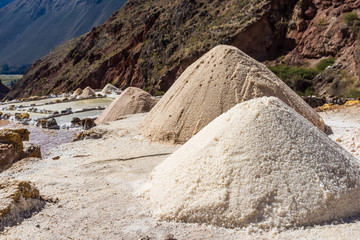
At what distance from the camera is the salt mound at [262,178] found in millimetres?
2523

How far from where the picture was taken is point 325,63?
1438 centimetres

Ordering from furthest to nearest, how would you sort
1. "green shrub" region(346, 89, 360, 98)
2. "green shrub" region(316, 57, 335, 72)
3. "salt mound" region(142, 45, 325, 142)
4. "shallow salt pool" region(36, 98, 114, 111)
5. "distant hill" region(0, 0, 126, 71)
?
1. "distant hill" region(0, 0, 126, 71)
2. "green shrub" region(316, 57, 335, 72)
3. "shallow salt pool" region(36, 98, 114, 111)
4. "green shrub" region(346, 89, 360, 98)
5. "salt mound" region(142, 45, 325, 142)

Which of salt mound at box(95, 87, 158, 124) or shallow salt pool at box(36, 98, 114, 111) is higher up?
salt mound at box(95, 87, 158, 124)

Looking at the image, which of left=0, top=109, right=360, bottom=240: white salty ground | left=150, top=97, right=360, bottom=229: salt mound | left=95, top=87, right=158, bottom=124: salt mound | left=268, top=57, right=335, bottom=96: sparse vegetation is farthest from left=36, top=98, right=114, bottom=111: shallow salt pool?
left=150, top=97, right=360, bottom=229: salt mound

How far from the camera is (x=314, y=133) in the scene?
122 inches

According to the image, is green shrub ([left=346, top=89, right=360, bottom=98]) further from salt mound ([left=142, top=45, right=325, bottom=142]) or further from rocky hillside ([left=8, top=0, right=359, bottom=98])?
salt mound ([left=142, top=45, right=325, bottom=142])

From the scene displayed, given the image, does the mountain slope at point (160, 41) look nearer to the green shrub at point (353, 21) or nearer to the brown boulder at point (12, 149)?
the green shrub at point (353, 21)

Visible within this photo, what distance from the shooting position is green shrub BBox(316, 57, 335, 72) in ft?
46.7

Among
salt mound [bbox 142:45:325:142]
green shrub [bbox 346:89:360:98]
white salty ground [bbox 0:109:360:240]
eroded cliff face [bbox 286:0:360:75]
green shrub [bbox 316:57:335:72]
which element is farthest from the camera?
green shrub [bbox 316:57:335:72]

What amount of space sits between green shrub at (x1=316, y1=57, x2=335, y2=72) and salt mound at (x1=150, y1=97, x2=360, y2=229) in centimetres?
1232

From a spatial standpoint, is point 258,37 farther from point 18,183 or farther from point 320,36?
point 18,183

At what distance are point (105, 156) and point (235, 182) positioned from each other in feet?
9.16

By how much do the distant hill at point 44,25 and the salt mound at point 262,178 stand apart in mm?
84894

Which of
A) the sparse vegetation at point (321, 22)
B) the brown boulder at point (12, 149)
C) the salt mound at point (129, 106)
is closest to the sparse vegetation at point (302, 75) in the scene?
the sparse vegetation at point (321, 22)
